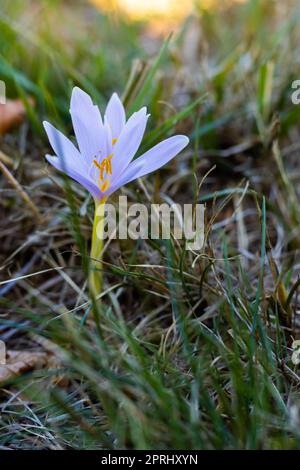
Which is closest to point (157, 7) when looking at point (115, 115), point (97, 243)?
point (115, 115)

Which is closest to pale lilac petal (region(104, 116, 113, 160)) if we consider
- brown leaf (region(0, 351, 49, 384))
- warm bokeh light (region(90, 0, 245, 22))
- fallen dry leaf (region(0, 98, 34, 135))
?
brown leaf (region(0, 351, 49, 384))

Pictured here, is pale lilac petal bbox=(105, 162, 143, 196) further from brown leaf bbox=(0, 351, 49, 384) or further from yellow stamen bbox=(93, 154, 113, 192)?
brown leaf bbox=(0, 351, 49, 384)

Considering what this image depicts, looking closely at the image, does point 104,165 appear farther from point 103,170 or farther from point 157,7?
point 157,7

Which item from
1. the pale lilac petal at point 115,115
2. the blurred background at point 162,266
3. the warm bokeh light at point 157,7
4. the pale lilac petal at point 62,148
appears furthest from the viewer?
the warm bokeh light at point 157,7

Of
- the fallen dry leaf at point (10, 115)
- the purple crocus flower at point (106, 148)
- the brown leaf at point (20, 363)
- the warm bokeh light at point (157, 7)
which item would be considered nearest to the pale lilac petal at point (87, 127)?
the purple crocus flower at point (106, 148)

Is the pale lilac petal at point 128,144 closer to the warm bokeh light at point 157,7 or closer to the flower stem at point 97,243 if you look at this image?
the flower stem at point 97,243

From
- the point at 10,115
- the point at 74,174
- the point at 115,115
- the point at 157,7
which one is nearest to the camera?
the point at 74,174
